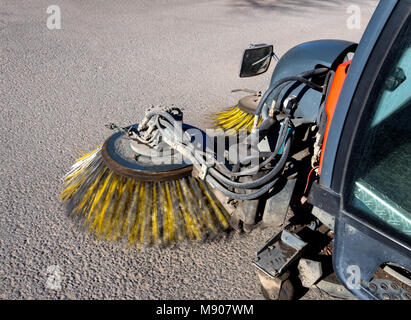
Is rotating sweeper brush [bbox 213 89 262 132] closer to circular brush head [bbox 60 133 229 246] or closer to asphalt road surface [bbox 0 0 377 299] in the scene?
asphalt road surface [bbox 0 0 377 299]

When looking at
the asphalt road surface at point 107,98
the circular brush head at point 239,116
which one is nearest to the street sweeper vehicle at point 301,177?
the asphalt road surface at point 107,98

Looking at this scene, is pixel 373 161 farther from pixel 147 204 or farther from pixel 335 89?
pixel 147 204

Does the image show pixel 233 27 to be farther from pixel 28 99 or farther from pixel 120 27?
pixel 28 99

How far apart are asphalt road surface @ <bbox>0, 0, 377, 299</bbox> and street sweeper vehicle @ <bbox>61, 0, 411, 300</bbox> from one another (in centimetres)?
18

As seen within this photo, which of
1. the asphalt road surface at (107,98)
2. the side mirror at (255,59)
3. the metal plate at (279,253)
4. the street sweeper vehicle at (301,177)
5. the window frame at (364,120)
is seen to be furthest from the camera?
the side mirror at (255,59)

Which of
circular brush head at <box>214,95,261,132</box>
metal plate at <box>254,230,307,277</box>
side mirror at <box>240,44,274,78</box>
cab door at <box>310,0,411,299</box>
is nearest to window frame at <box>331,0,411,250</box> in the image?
cab door at <box>310,0,411,299</box>

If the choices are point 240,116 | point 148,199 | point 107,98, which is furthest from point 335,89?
point 107,98

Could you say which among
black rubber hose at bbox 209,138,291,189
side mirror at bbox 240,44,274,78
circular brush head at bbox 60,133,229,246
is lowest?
circular brush head at bbox 60,133,229,246

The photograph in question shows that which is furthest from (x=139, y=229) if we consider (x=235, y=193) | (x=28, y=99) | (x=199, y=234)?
(x=28, y=99)

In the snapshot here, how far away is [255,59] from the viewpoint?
2.91 metres

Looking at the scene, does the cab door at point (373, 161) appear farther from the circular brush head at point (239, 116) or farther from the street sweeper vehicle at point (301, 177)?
the circular brush head at point (239, 116)

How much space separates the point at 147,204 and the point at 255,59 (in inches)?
55.0

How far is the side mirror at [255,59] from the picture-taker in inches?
111

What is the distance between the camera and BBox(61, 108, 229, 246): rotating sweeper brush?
8.00 ft
